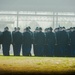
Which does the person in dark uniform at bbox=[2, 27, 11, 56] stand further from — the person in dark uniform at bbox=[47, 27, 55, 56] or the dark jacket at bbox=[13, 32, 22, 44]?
the person in dark uniform at bbox=[47, 27, 55, 56]

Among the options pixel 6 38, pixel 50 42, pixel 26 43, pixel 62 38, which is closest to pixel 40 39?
pixel 50 42

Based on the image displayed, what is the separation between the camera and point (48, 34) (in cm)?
767

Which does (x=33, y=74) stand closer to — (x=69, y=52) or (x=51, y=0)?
(x=69, y=52)

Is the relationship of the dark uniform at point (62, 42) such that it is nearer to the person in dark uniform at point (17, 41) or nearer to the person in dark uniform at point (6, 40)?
the person in dark uniform at point (17, 41)

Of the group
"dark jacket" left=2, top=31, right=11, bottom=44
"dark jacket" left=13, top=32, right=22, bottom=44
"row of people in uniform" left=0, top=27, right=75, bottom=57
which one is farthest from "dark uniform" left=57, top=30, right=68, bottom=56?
"dark jacket" left=2, top=31, right=11, bottom=44

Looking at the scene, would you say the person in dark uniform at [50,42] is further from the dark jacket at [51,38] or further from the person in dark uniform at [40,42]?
the person in dark uniform at [40,42]

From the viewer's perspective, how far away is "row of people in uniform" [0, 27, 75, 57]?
24.6ft

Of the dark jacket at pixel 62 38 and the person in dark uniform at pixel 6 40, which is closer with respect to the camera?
the dark jacket at pixel 62 38

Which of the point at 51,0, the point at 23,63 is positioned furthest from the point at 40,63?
the point at 51,0

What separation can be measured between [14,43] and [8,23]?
25.1 ft

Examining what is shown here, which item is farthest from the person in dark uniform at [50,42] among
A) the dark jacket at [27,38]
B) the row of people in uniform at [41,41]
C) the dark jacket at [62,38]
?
the dark jacket at [27,38]

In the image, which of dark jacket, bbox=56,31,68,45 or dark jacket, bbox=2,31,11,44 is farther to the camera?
dark jacket, bbox=2,31,11,44

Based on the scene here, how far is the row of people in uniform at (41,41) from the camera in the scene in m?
7.50

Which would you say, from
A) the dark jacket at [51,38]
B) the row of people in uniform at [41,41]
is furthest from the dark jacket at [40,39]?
the dark jacket at [51,38]
